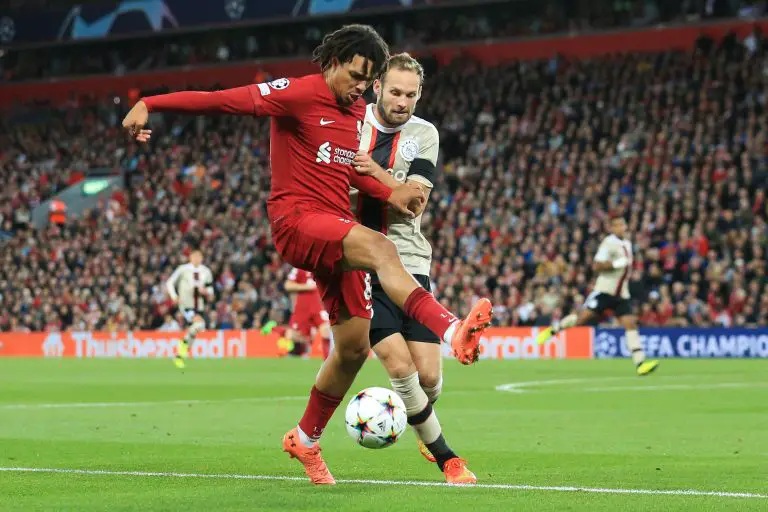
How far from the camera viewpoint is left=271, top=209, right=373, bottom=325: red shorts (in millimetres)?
6785

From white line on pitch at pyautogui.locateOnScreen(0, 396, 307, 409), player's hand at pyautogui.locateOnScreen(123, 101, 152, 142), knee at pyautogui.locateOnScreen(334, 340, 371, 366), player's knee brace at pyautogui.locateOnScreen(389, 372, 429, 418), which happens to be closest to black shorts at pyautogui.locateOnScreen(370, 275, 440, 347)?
player's knee brace at pyautogui.locateOnScreen(389, 372, 429, 418)

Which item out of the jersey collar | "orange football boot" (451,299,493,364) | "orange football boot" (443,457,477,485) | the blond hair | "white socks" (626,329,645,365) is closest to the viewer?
"orange football boot" (451,299,493,364)

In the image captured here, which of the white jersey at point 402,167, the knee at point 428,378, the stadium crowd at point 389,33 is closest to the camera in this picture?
the white jersey at point 402,167

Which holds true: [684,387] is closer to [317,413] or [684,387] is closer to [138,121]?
[317,413]

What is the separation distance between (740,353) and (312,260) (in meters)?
20.7

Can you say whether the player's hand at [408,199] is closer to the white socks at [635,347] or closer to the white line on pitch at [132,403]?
the white line on pitch at [132,403]

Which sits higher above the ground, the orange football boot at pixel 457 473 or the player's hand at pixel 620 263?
the player's hand at pixel 620 263

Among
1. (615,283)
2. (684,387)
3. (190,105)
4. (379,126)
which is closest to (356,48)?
(190,105)

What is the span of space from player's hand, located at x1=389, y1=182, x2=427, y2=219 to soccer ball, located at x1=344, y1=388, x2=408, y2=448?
3.42 feet

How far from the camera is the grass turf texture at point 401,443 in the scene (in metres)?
6.74

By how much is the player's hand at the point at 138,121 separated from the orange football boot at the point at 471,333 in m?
1.75

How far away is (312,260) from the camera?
6867mm

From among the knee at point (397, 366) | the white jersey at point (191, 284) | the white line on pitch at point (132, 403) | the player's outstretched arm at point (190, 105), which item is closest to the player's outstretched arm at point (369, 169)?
the player's outstretched arm at point (190, 105)

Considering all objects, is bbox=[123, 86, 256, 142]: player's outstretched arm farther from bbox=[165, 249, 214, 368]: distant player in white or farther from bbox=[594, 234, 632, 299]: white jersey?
bbox=[165, 249, 214, 368]: distant player in white
